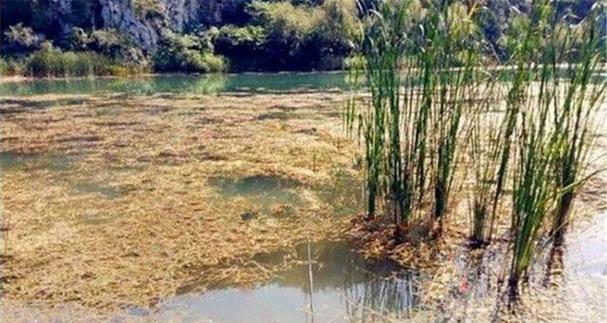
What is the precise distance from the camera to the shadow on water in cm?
265

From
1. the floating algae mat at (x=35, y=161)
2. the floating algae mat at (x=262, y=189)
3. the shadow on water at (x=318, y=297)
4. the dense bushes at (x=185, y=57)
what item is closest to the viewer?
the shadow on water at (x=318, y=297)

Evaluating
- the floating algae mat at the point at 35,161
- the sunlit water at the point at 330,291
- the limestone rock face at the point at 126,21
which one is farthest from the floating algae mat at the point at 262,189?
the limestone rock face at the point at 126,21

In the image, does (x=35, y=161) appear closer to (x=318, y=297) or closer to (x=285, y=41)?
(x=318, y=297)

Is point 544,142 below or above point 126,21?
below

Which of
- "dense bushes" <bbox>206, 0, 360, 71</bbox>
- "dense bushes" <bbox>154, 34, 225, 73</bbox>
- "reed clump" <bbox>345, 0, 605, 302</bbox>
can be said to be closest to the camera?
"reed clump" <bbox>345, 0, 605, 302</bbox>

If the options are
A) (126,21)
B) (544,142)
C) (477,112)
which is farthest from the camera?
(126,21)

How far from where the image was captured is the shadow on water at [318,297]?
8.68 ft

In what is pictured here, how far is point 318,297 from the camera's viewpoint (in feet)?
9.27

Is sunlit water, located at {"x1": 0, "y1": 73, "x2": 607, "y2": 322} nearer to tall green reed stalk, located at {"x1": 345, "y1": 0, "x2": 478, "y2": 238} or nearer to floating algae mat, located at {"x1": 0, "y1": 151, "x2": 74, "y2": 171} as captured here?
tall green reed stalk, located at {"x1": 345, "y1": 0, "x2": 478, "y2": 238}

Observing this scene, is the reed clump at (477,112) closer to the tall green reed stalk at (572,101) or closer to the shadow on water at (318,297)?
the tall green reed stalk at (572,101)

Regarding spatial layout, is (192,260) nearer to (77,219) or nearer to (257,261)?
(257,261)

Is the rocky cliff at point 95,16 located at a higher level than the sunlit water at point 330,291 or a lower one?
higher

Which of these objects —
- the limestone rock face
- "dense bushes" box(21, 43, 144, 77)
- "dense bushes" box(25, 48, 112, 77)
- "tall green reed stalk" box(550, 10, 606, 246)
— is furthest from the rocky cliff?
"tall green reed stalk" box(550, 10, 606, 246)

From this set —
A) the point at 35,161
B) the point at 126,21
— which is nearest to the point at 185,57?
the point at 126,21
